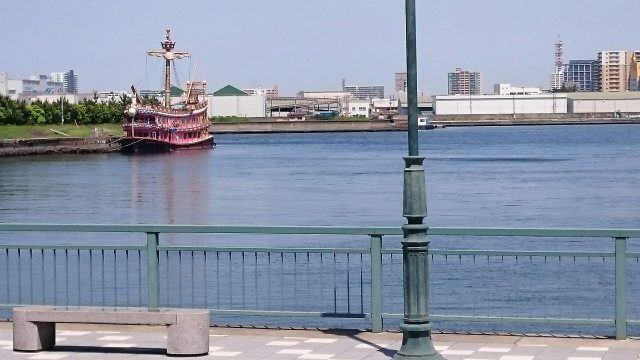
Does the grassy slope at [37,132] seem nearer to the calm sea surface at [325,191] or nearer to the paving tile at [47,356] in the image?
the calm sea surface at [325,191]

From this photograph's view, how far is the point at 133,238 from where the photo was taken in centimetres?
4506

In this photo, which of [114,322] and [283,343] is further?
[283,343]

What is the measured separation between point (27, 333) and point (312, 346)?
3.60 metres

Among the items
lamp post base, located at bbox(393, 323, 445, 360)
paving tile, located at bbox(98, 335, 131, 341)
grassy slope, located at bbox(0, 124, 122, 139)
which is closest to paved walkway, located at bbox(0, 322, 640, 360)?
paving tile, located at bbox(98, 335, 131, 341)

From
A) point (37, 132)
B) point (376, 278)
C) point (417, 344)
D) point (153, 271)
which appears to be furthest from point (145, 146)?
point (417, 344)

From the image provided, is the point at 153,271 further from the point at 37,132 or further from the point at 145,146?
the point at 37,132

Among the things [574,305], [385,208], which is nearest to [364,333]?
[574,305]

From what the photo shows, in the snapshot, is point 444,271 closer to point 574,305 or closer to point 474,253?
point 574,305

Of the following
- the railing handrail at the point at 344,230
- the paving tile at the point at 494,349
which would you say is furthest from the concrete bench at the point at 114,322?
the paving tile at the point at 494,349

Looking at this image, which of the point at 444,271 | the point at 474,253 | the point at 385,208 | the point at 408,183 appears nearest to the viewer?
the point at 408,183

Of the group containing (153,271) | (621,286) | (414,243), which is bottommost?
(621,286)

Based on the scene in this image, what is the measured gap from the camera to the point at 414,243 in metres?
15.0

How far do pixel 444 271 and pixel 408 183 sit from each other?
17737 mm

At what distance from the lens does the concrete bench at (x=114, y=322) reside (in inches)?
633
